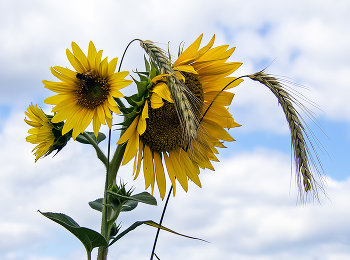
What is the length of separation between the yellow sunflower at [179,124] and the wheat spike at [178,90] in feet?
0.64

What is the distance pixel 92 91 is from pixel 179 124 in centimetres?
61

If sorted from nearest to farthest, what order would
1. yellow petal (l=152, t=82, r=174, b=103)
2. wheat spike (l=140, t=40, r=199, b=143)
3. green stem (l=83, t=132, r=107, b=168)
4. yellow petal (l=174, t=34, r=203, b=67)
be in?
wheat spike (l=140, t=40, r=199, b=143) → yellow petal (l=152, t=82, r=174, b=103) → yellow petal (l=174, t=34, r=203, b=67) → green stem (l=83, t=132, r=107, b=168)

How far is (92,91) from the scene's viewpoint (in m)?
2.48

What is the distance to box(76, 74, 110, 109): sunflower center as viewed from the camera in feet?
8.07

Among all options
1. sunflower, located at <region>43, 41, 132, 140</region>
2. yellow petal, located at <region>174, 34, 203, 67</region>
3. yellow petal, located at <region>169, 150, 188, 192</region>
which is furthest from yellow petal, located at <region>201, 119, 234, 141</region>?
sunflower, located at <region>43, 41, 132, 140</region>

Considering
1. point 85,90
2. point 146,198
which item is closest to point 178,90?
point 85,90

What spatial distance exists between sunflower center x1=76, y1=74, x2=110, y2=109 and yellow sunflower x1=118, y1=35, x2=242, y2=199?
0.27 meters

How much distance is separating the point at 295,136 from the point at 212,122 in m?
0.75

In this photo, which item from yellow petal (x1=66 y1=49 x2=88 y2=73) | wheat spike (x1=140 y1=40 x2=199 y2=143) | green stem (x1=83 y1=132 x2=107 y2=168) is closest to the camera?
wheat spike (x1=140 y1=40 x2=199 y2=143)

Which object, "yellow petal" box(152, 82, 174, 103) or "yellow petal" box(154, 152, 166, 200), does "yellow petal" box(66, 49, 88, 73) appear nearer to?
"yellow petal" box(152, 82, 174, 103)

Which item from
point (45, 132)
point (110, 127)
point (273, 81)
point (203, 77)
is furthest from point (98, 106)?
point (273, 81)

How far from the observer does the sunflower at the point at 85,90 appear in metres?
2.37

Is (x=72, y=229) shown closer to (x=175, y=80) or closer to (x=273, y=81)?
(x=175, y=80)

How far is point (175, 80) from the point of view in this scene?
2.04 metres
